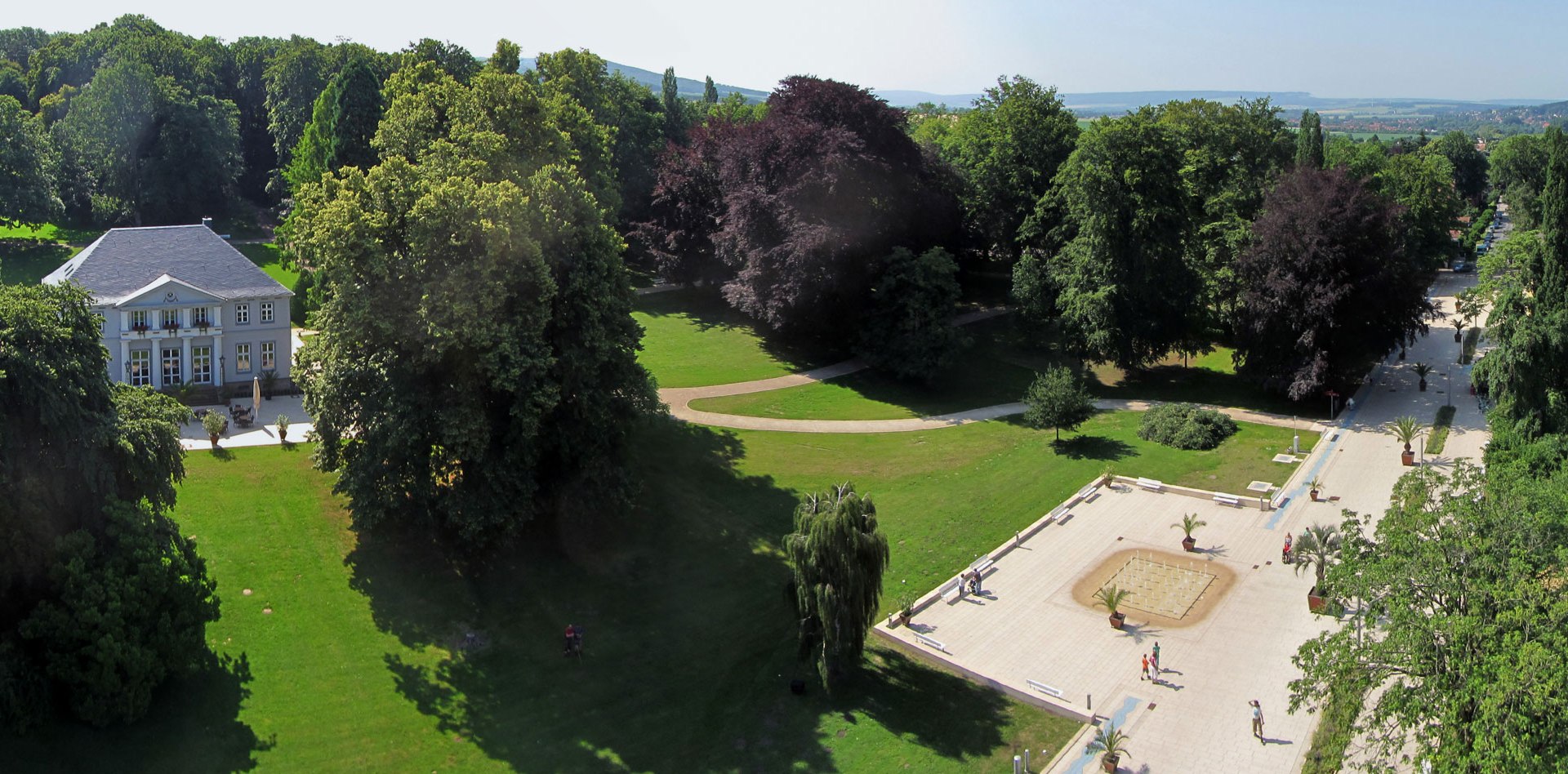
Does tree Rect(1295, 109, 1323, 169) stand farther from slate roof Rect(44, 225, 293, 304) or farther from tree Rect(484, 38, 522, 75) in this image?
slate roof Rect(44, 225, 293, 304)

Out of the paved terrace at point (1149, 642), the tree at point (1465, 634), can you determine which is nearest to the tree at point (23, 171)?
the paved terrace at point (1149, 642)

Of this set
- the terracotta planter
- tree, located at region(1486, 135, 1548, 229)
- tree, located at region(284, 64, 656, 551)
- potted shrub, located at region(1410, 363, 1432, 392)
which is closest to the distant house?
tree, located at region(284, 64, 656, 551)

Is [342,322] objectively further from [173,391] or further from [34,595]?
[173,391]

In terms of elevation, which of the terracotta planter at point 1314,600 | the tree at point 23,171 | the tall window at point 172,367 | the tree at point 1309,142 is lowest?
the terracotta planter at point 1314,600

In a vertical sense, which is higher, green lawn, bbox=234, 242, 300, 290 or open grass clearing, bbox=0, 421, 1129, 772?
green lawn, bbox=234, 242, 300, 290

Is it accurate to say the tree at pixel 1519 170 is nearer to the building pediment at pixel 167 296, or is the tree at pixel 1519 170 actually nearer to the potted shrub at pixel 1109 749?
the potted shrub at pixel 1109 749
